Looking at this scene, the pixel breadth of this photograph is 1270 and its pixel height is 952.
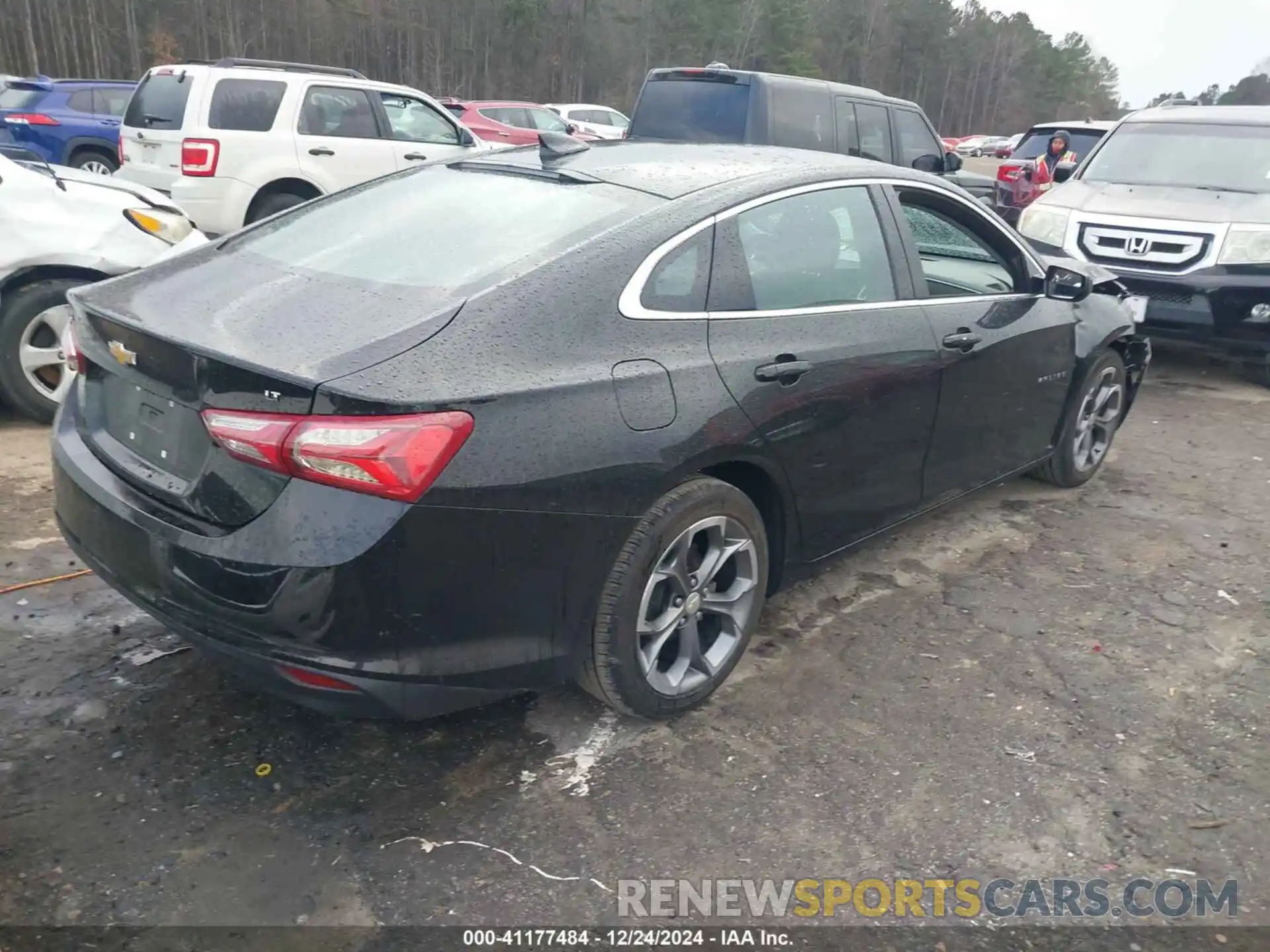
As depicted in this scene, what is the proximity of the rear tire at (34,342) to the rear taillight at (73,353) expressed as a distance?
6.67 feet

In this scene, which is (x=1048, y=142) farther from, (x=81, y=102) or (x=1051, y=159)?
(x=81, y=102)

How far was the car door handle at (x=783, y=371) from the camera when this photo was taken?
3.05 meters

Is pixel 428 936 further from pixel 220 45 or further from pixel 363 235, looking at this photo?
pixel 220 45

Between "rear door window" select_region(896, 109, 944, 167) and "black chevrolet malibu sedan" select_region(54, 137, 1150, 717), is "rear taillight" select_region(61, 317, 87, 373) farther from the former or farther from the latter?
"rear door window" select_region(896, 109, 944, 167)

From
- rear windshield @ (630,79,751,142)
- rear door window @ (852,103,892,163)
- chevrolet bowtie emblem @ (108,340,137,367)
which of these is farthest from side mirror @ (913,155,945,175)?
chevrolet bowtie emblem @ (108,340,137,367)

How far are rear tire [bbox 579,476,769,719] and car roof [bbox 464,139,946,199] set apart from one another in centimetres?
100

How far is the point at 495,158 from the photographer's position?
3.64 m

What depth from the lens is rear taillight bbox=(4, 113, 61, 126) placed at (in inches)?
535

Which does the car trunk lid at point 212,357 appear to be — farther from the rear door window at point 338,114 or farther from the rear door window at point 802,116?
the rear door window at point 338,114

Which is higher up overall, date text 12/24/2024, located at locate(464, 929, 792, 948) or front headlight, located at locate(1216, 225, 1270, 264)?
front headlight, located at locate(1216, 225, 1270, 264)

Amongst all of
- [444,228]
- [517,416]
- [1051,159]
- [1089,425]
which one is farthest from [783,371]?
[1051,159]

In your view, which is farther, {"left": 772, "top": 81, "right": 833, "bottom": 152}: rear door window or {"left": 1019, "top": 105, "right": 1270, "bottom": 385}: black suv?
{"left": 772, "top": 81, "right": 833, "bottom": 152}: rear door window

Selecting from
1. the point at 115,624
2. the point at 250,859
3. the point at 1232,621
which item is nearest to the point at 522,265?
the point at 250,859

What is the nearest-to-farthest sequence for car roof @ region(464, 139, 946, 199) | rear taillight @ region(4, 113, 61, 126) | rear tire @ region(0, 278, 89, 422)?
car roof @ region(464, 139, 946, 199), rear tire @ region(0, 278, 89, 422), rear taillight @ region(4, 113, 61, 126)
